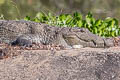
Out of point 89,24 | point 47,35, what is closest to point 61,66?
point 47,35

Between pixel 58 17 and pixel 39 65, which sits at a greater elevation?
pixel 58 17

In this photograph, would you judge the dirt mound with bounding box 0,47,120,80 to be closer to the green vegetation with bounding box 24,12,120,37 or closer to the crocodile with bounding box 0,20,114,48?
the crocodile with bounding box 0,20,114,48

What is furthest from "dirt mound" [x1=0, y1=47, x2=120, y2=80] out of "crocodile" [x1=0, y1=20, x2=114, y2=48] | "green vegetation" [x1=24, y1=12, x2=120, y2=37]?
"green vegetation" [x1=24, y1=12, x2=120, y2=37]

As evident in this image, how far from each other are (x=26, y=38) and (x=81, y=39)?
1150 millimetres

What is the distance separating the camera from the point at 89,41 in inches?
312

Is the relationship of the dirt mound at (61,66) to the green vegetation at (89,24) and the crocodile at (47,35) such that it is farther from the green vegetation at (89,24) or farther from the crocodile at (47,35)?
the green vegetation at (89,24)

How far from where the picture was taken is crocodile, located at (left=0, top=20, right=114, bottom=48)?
790 centimetres

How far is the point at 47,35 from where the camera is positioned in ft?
27.2

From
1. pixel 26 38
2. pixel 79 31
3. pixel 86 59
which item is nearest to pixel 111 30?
pixel 79 31

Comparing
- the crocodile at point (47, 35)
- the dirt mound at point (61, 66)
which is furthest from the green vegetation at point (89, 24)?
the dirt mound at point (61, 66)

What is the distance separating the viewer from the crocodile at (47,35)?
790cm

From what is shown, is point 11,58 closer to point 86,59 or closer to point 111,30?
point 86,59

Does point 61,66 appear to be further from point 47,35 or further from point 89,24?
point 89,24

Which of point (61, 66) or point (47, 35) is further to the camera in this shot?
point (47, 35)
